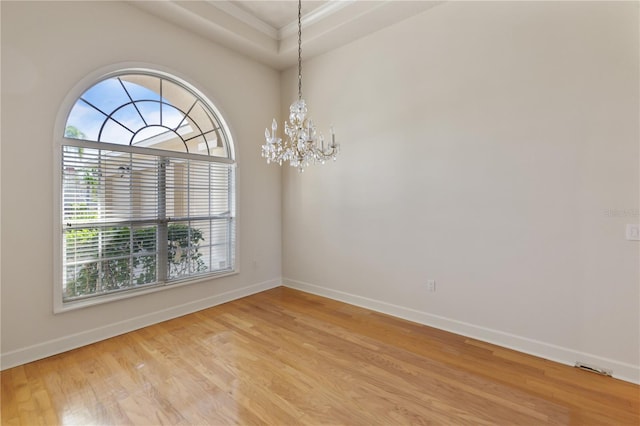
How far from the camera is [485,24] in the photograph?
8.83 feet

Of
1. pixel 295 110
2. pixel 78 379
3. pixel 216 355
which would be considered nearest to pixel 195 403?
pixel 216 355

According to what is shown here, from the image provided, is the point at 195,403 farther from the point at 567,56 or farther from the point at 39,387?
the point at 567,56

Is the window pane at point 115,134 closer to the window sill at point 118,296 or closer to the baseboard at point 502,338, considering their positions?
the window sill at point 118,296

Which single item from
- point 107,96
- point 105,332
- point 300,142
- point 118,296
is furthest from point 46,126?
point 300,142

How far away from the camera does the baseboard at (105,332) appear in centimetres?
236

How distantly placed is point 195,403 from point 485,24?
12.6ft

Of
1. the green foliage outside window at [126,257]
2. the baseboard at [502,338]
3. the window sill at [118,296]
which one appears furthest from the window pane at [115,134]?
the baseboard at [502,338]

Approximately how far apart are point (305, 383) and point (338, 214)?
7.01 ft

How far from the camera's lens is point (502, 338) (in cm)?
266

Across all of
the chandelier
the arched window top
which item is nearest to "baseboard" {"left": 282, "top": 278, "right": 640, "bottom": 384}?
the chandelier

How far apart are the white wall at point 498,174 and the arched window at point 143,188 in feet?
5.10

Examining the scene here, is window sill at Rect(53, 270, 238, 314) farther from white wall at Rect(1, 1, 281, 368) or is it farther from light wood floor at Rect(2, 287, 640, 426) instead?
light wood floor at Rect(2, 287, 640, 426)

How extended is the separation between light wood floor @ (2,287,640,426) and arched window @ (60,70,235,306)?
73cm

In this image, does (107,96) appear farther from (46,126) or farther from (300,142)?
(300,142)
